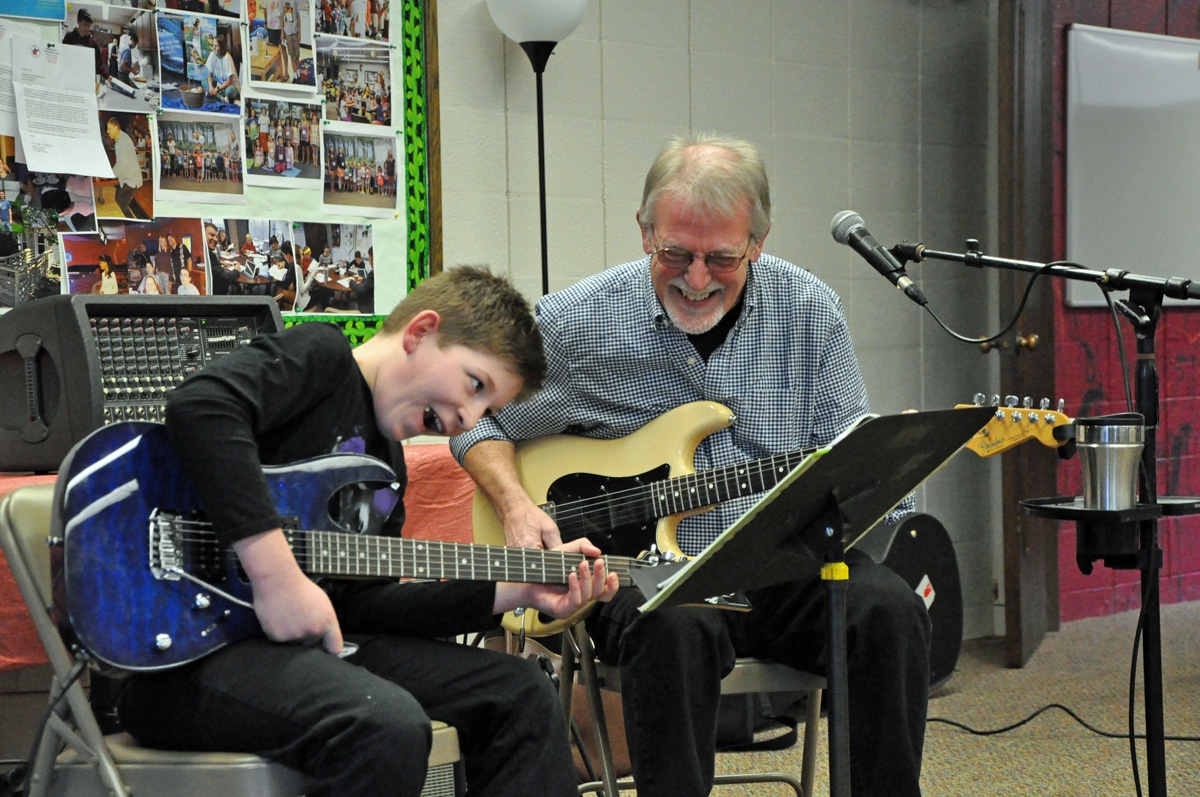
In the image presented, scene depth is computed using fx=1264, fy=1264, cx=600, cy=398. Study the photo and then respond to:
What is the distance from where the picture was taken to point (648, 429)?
2068 mm

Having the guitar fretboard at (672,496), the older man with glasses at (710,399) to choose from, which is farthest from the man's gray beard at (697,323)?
the guitar fretboard at (672,496)

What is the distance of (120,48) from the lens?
8.29 feet

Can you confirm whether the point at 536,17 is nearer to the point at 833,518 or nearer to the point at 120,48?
the point at 120,48

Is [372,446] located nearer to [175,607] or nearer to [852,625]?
[175,607]

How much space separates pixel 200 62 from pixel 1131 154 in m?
2.79

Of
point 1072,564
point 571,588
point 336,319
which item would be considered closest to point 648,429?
point 571,588

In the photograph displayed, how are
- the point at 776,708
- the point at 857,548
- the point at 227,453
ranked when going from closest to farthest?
the point at 227,453
the point at 857,548
the point at 776,708

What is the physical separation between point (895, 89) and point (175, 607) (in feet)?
9.70

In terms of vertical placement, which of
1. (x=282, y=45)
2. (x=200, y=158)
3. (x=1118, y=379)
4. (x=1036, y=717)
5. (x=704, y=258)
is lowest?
(x=1036, y=717)

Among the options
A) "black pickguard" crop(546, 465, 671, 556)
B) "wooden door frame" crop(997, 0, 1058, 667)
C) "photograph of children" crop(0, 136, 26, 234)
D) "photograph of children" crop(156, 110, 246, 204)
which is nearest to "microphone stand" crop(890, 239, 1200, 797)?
"black pickguard" crop(546, 465, 671, 556)

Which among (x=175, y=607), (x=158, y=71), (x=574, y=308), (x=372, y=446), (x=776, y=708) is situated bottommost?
(x=776, y=708)

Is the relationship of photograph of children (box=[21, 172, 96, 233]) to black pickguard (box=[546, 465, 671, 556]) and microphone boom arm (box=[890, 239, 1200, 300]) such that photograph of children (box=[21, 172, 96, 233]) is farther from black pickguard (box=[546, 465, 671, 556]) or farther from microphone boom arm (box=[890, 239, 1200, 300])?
microphone boom arm (box=[890, 239, 1200, 300])

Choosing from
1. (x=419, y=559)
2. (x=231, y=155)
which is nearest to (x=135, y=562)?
(x=419, y=559)

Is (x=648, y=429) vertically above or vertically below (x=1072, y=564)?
above
